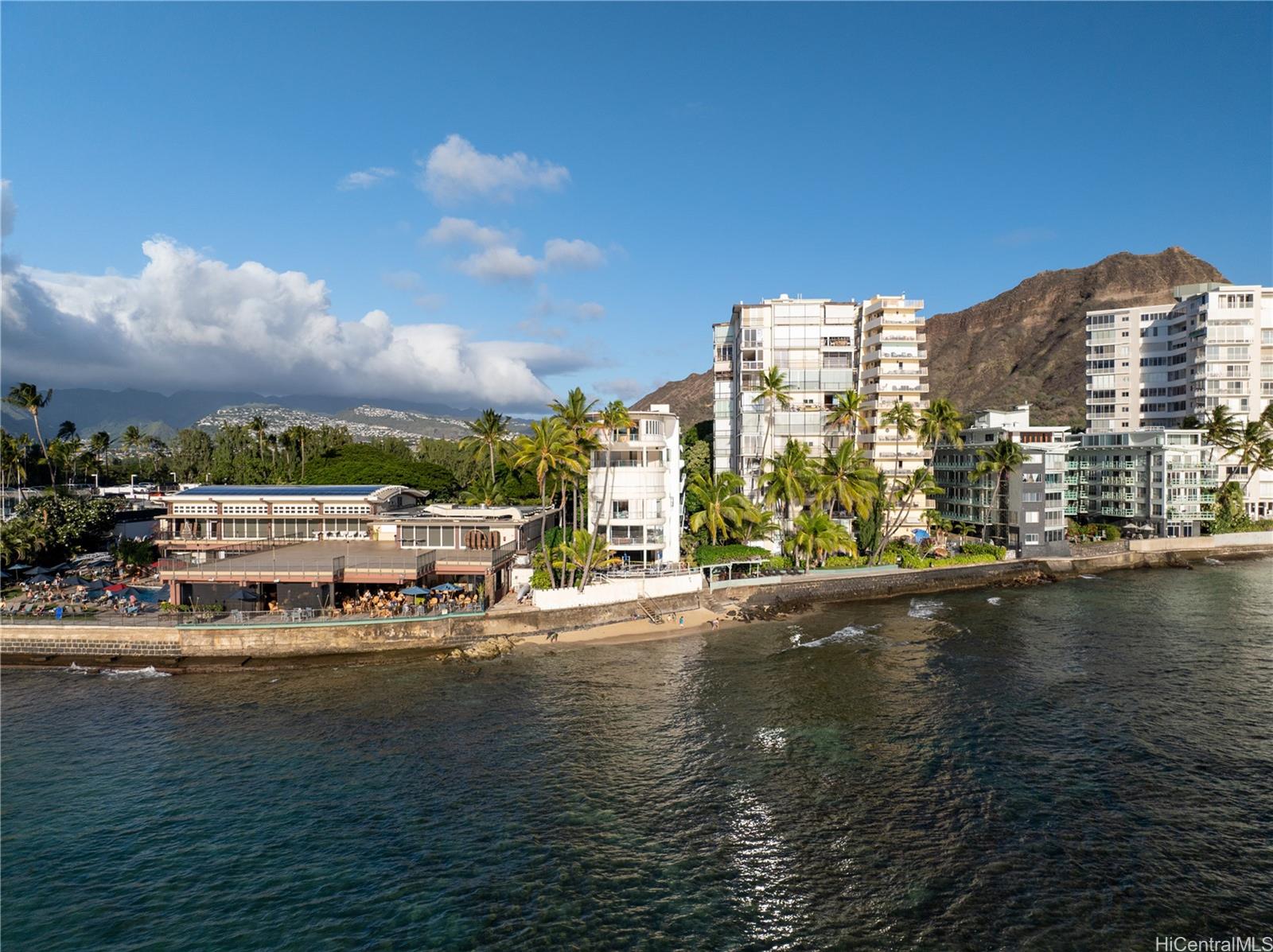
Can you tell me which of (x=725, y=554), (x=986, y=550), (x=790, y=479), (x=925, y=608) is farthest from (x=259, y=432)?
(x=986, y=550)

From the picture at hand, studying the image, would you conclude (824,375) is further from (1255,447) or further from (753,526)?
(1255,447)

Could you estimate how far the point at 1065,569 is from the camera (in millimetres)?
83312

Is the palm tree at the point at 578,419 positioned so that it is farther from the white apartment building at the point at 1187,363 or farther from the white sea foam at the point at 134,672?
the white apartment building at the point at 1187,363

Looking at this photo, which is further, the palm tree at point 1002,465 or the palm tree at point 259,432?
the palm tree at point 259,432

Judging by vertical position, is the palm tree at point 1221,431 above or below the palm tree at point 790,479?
above

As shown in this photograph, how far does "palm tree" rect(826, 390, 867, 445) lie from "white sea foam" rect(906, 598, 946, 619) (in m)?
24.5

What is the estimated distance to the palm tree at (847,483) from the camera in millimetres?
Answer: 76875

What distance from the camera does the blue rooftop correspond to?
6681 cm

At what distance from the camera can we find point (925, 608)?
66.6 metres

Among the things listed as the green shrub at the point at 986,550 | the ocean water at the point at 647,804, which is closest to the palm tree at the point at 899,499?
the green shrub at the point at 986,550

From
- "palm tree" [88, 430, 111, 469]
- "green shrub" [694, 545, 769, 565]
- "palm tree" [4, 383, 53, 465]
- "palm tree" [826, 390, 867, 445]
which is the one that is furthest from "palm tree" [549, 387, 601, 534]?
"palm tree" [88, 430, 111, 469]

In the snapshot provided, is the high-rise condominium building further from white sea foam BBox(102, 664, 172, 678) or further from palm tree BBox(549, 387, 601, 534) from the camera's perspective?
white sea foam BBox(102, 664, 172, 678)

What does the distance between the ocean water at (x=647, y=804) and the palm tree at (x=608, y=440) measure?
1860 cm

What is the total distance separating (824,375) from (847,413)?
9045 mm
